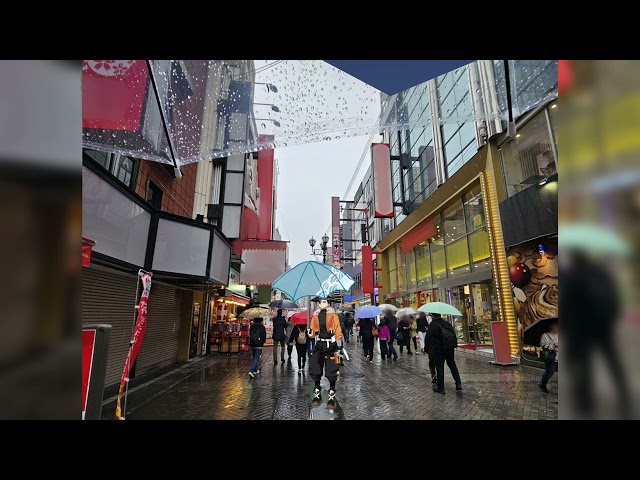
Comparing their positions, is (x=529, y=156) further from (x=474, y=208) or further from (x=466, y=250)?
(x=466, y=250)

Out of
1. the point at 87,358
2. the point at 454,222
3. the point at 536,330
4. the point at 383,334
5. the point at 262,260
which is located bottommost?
the point at 383,334

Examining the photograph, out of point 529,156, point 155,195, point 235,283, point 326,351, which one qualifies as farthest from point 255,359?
point 529,156

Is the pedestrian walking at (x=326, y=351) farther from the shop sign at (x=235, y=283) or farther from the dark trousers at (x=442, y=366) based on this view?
the shop sign at (x=235, y=283)

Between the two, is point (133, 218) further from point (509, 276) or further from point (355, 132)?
point (509, 276)

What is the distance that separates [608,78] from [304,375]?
9.73m

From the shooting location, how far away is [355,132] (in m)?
2.73

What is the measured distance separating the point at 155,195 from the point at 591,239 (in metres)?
11.4

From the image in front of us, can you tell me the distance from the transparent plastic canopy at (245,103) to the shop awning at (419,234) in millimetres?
17459

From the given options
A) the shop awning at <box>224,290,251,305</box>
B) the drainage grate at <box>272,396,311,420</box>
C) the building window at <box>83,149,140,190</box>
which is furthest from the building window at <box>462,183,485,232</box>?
the building window at <box>83,149,140,190</box>

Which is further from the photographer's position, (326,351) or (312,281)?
(312,281)

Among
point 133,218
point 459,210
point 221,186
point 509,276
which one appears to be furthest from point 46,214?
point 459,210

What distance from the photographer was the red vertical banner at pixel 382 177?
2006cm

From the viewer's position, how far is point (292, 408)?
6.32 metres
